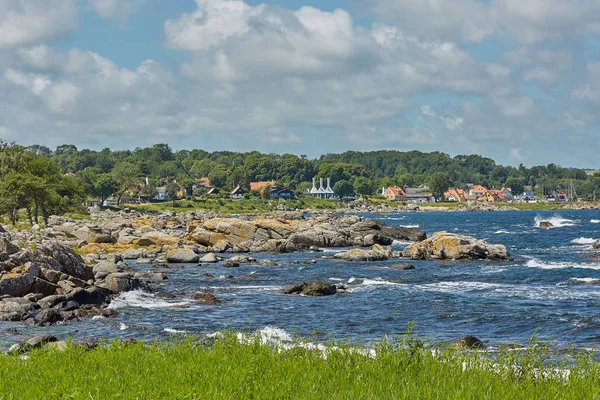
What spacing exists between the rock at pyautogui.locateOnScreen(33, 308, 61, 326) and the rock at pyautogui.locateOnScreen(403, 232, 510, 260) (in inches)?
1509

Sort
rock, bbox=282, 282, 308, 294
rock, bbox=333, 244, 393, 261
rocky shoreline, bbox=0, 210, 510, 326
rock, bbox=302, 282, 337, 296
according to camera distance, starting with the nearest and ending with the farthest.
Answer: rocky shoreline, bbox=0, 210, 510, 326
rock, bbox=302, 282, 337, 296
rock, bbox=282, 282, 308, 294
rock, bbox=333, 244, 393, 261

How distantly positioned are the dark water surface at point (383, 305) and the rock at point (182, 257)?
290 cm

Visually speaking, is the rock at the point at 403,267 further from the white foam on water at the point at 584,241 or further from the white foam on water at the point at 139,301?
the white foam on water at the point at 584,241

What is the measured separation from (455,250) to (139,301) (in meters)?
33.3

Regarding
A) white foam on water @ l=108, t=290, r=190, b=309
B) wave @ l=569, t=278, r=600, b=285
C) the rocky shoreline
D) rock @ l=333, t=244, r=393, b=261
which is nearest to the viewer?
the rocky shoreline

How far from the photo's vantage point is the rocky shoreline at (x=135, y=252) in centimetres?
3050

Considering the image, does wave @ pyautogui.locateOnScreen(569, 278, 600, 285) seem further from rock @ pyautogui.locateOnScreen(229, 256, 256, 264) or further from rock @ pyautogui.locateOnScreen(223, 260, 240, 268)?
rock @ pyautogui.locateOnScreen(229, 256, 256, 264)

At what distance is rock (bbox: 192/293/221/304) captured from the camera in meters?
33.9

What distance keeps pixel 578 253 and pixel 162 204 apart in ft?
449

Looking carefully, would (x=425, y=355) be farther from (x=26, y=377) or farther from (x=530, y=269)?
(x=530, y=269)

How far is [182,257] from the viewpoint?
57.1 m

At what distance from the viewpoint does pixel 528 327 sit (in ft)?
88.5

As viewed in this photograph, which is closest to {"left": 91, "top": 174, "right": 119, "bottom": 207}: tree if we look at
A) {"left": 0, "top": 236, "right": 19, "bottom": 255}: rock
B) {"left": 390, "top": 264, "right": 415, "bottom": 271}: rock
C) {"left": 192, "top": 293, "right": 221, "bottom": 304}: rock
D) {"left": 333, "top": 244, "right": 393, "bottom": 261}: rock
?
{"left": 333, "top": 244, "right": 393, "bottom": 261}: rock

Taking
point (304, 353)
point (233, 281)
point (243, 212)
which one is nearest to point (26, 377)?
point (304, 353)
